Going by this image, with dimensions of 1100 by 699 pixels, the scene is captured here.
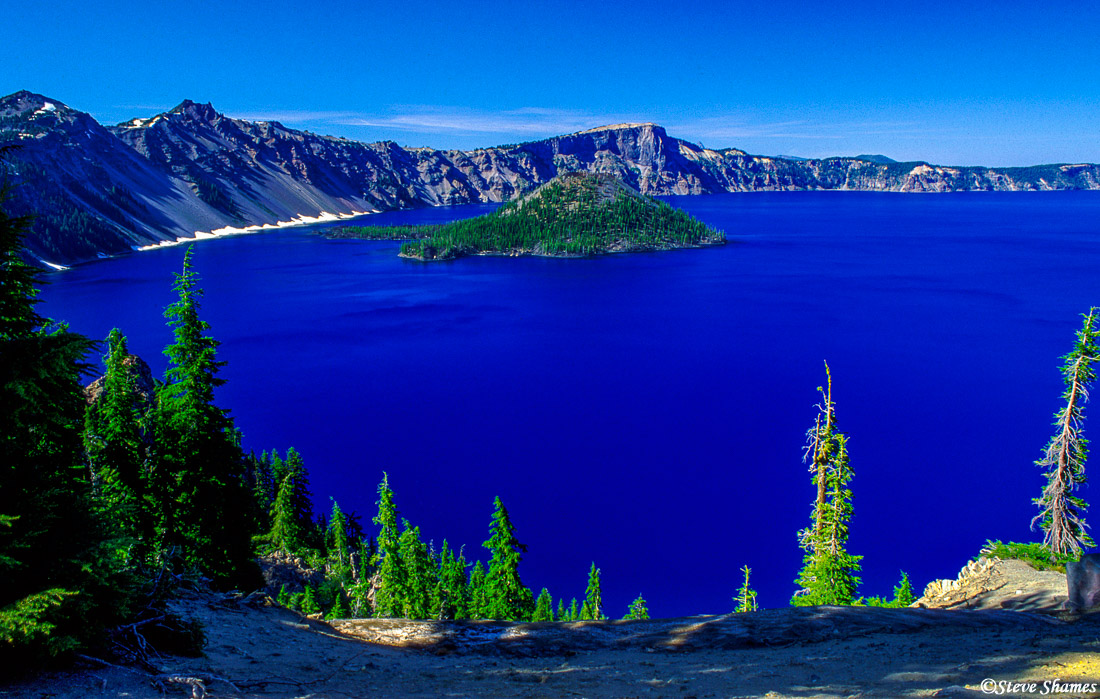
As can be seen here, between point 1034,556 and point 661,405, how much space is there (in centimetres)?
4096

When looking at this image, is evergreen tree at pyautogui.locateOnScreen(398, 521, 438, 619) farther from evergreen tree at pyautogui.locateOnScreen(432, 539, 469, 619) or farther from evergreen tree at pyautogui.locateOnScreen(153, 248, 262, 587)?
evergreen tree at pyautogui.locateOnScreen(153, 248, 262, 587)

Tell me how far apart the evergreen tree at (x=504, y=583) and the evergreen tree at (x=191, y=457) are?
433 inches

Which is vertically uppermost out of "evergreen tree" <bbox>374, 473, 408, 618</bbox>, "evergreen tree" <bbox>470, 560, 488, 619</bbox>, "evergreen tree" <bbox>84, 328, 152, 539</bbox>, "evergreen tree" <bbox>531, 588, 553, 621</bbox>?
"evergreen tree" <bbox>84, 328, 152, 539</bbox>

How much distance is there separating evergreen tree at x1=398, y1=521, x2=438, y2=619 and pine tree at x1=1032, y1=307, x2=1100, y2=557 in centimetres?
2593

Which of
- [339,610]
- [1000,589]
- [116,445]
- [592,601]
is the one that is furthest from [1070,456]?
[116,445]

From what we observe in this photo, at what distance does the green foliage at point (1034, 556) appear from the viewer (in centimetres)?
2362

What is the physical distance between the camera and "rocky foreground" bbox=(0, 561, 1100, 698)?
31.2 feet

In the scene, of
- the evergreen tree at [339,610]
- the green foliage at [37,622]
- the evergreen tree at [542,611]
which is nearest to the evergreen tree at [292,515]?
the evergreen tree at [339,610]

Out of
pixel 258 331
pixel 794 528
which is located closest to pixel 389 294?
pixel 258 331

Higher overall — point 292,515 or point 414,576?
point 414,576

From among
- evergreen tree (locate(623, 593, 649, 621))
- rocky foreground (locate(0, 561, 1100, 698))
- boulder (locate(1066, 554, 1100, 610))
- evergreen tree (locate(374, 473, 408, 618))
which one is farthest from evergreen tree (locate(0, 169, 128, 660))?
evergreen tree (locate(623, 593, 649, 621))

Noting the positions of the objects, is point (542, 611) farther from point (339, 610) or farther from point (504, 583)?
point (339, 610)

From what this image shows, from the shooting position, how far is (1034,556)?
24.4 m

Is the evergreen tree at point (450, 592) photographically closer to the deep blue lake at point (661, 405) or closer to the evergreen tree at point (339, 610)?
the evergreen tree at point (339, 610)
